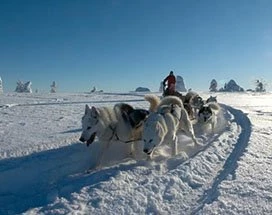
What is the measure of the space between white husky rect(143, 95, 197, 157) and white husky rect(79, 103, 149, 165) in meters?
0.38

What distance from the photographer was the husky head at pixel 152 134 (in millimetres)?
5730

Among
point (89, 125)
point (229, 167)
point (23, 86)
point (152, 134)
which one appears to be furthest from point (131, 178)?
point (23, 86)

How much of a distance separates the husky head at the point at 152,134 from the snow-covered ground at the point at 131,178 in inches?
12.8

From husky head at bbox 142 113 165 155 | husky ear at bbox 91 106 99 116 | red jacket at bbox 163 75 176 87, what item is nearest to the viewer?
husky head at bbox 142 113 165 155

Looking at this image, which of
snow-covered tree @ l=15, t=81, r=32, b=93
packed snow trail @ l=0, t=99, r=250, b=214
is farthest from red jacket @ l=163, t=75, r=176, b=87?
snow-covered tree @ l=15, t=81, r=32, b=93

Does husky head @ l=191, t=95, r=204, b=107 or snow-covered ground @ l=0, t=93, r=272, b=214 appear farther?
husky head @ l=191, t=95, r=204, b=107

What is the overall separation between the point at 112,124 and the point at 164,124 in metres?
0.96

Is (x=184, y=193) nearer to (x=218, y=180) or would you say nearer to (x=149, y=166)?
(x=218, y=180)

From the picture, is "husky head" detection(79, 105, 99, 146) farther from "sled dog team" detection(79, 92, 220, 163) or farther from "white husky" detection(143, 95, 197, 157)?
"white husky" detection(143, 95, 197, 157)

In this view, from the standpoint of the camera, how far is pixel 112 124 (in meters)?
6.12

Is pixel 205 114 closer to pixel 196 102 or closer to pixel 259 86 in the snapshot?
pixel 196 102

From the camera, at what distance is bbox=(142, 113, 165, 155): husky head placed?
5.73 metres

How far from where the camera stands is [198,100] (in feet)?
37.7

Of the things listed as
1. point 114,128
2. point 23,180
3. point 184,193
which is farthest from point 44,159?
point 184,193
